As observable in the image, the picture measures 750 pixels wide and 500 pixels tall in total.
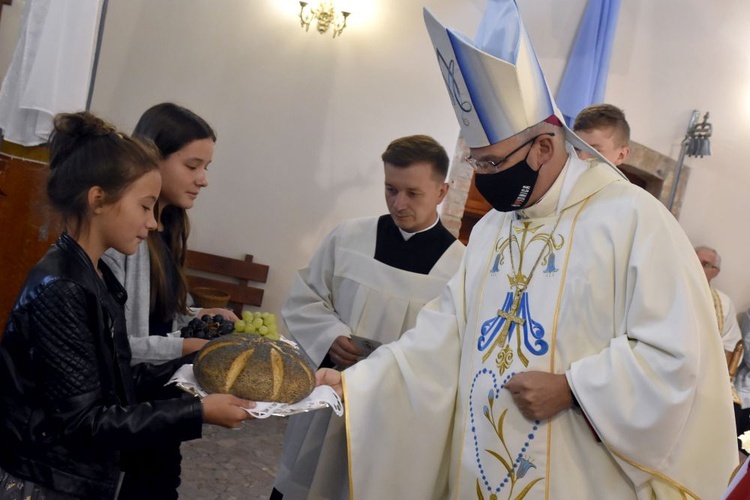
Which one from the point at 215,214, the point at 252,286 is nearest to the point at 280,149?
the point at 215,214

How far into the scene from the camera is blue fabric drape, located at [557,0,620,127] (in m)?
6.27

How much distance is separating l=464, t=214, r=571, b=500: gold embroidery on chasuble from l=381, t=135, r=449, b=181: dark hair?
0.74 metres

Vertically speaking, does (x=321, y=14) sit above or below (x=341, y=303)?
above

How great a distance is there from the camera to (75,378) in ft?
4.83

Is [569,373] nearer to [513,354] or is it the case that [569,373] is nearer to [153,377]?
[513,354]

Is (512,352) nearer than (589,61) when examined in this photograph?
Yes

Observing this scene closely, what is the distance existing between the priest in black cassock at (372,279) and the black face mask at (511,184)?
0.76m

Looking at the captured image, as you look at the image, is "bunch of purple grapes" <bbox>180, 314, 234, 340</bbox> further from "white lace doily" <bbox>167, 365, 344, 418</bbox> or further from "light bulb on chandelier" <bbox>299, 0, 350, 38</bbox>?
"light bulb on chandelier" <bbox>299, 0, 350, 38</bbox>

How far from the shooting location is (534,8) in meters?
6.21

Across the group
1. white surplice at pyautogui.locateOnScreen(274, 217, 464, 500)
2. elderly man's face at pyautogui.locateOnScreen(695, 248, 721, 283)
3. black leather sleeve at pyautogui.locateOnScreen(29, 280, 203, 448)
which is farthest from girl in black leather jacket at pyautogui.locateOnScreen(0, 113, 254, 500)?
elderly man's face at pyautogui.locateOnScreen(695, 248, 721, 283)

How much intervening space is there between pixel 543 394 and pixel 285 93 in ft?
13.3

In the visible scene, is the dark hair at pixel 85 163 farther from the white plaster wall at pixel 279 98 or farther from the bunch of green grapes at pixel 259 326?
the white plaster wall at pixel 279 98

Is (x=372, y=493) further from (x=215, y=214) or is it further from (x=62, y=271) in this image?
(x=215, y=214)

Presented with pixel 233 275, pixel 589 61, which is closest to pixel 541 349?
pixel 233 275
